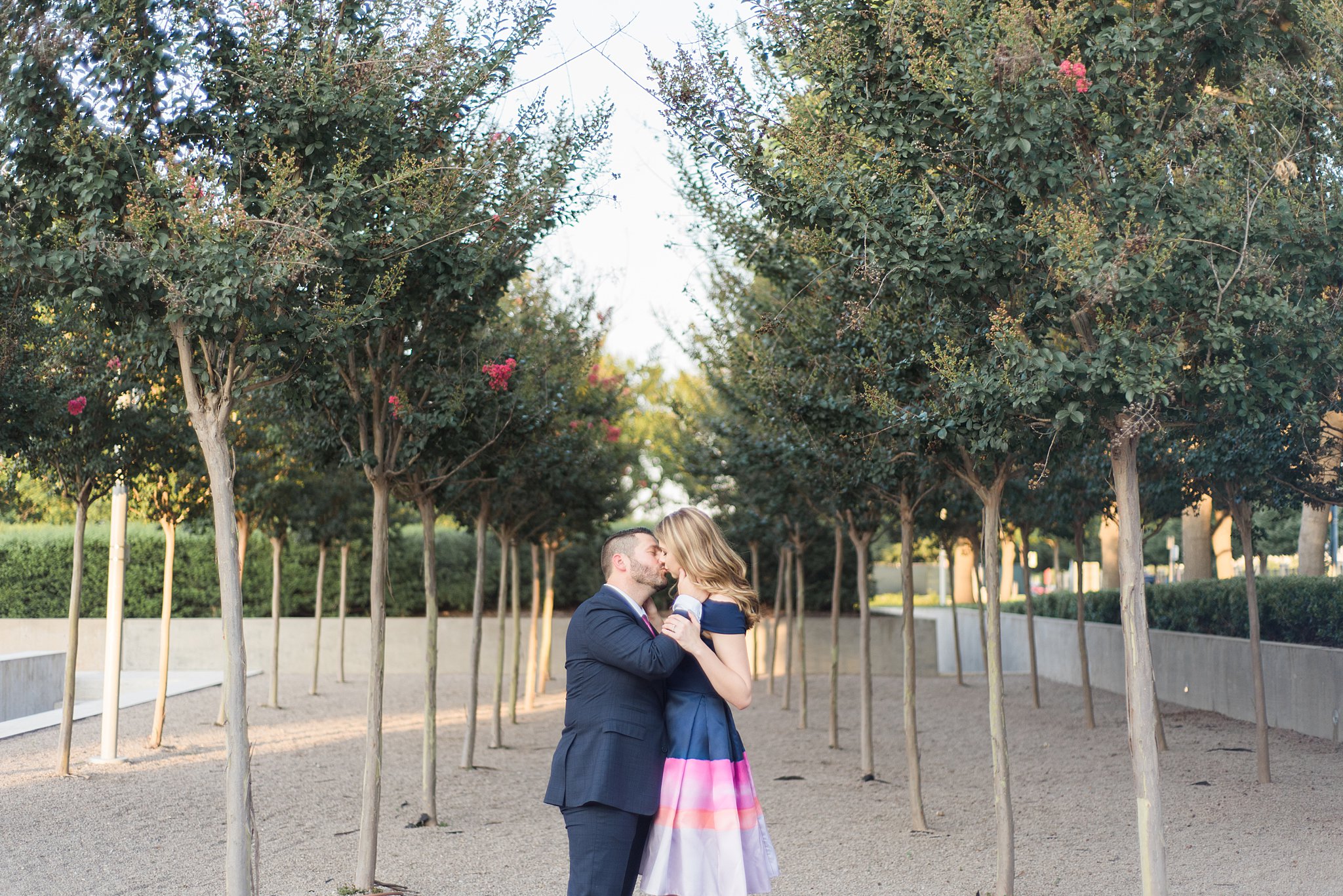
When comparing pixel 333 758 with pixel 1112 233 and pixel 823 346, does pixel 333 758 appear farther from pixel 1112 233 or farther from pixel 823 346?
pixel 1112 233

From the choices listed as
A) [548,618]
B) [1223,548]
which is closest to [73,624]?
[548,618]

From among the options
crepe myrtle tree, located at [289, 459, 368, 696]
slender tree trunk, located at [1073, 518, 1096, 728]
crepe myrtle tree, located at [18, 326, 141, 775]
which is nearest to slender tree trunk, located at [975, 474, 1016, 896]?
crepe myrtle tree, located at [18, 326, 141, 775]

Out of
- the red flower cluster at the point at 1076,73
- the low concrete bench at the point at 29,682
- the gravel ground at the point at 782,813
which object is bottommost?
the gravel ground at the point at 782,813

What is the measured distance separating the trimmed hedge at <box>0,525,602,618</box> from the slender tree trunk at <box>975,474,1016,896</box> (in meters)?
17.0

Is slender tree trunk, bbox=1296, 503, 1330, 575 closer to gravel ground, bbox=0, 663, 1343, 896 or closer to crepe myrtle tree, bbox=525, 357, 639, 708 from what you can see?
gravel ground, bbox=0, 663, 1343, 896

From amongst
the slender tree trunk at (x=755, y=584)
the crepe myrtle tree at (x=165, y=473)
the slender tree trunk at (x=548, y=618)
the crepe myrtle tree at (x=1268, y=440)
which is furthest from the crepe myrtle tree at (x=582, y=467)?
the crepe myrtle tree at (x=1268, y=440)

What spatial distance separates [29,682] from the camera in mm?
15820

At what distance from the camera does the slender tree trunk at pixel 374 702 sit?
22.3 ft

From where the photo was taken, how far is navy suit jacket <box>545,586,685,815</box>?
12.4 feet

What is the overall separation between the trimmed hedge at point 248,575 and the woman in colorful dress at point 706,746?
1935cm

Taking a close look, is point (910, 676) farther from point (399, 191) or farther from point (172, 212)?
point (172, 212)

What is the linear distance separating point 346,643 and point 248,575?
101 inches

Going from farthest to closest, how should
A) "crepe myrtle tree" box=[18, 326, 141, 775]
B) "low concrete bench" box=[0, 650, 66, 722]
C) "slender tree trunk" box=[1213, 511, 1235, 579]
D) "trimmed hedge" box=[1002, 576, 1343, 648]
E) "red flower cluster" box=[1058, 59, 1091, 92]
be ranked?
1. "slender tree trunk" box=[1213, 511, 1235, 579]
2. "low concrete bench" box=[0, 650, 66, 722]
3. "trimmed hedge" box=[1002, 576, 1343, 648]
4. "crepe myrtle tree" box=[18, 326, 141, 775]
5. "red flower cluster" box=[1058, 59, 1091, 92]

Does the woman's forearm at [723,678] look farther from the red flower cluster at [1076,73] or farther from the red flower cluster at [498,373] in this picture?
the red flower cluster at [498,373]
